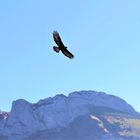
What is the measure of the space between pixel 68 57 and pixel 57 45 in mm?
820

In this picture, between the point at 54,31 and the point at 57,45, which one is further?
the point at 57,45

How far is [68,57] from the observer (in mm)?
23391

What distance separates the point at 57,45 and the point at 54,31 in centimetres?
155

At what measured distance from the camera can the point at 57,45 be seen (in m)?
23.5

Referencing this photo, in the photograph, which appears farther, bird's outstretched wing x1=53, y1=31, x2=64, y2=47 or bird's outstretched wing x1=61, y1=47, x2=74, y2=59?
bird's outstretched wing x1=61, y1=47, x2=74, y2=59

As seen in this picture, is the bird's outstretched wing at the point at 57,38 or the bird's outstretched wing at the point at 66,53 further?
the bird's outstretched wing at the point at 66,53

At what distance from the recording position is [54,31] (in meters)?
22.1

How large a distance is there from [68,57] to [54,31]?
1.89 metres

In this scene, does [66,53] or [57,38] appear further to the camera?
[66,53]
